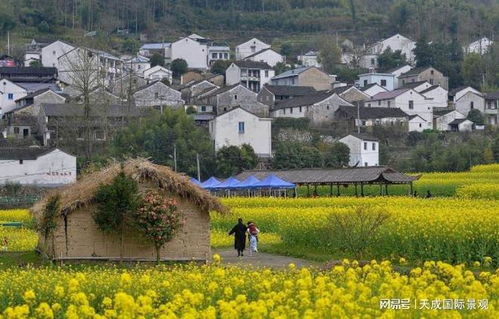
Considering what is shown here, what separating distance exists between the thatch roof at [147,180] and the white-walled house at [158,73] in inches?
2564

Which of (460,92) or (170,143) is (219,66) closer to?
(460,92)

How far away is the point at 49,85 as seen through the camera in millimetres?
82812

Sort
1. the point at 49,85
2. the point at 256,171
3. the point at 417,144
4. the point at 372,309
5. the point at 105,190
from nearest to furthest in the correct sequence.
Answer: the point at 372,309 → the point at 105,190 → the point at 256,171 → the point at 417,144 → the point at 49,85

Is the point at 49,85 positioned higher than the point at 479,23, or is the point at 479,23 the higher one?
the point at 479,23

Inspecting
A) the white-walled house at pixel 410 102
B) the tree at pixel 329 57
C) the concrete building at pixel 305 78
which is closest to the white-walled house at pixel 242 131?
the white-walled house at pixel 410 102

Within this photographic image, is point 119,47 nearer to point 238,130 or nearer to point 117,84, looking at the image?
point 117,84

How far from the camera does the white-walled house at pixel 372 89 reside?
280 ft

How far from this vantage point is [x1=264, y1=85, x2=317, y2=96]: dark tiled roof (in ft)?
274

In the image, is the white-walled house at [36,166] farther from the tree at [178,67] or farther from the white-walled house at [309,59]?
the white-walled house at [309,59]

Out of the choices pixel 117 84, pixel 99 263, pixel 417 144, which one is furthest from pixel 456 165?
pixel 99 263

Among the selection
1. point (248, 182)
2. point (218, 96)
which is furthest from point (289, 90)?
→ point (248, 182)

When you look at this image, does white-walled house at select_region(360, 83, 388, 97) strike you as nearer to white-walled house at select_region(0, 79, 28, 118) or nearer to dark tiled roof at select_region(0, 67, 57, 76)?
dark tiled roof at select_region(0, 67, 57, 76)

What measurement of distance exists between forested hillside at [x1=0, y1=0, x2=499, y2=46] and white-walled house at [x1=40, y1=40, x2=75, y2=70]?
17.5m

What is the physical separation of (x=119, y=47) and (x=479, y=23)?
4073 cm
